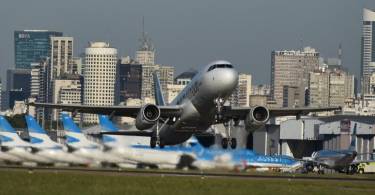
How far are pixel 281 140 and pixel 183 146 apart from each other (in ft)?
314

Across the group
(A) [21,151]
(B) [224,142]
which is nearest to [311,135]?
(B) [224,142]

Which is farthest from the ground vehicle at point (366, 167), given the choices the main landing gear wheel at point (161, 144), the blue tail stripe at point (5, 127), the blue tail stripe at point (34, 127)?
the main landing gear wheel at point (161, 144)

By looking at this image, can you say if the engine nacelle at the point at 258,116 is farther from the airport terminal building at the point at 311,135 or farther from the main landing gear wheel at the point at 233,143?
the airport terminal building at the point at 311,135

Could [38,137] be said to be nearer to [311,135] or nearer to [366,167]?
[366,167]

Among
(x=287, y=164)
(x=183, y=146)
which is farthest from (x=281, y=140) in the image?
(x=183, y=146)

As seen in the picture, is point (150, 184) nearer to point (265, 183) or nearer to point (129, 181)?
point (129, 181)

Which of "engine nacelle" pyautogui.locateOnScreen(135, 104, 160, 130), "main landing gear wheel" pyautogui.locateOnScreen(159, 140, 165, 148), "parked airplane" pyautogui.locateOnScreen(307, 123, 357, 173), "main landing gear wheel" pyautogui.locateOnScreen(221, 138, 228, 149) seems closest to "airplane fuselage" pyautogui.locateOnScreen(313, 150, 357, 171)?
"parked airplane" pyautogui.locateOnScreen(307, 123, 357, 173)

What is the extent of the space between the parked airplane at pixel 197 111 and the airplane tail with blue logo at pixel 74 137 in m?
2.76

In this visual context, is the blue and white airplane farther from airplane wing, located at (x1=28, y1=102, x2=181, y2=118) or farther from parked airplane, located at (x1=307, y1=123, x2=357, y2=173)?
parked airplane, located at (x1=307, y1=123, x2=357, y2=173)

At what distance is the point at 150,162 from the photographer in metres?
96.4

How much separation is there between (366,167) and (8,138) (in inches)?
1703

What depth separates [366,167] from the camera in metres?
137

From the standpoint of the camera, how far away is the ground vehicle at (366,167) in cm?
13262

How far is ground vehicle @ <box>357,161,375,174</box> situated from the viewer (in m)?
133
